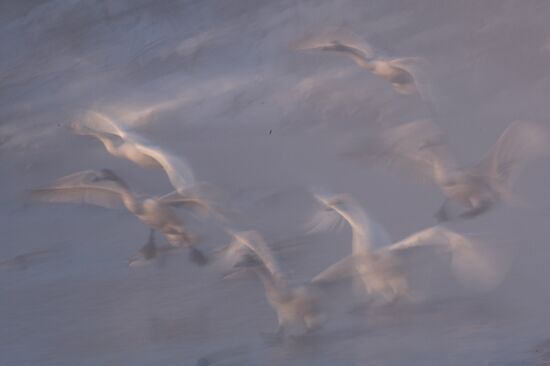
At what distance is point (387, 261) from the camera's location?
2.33m

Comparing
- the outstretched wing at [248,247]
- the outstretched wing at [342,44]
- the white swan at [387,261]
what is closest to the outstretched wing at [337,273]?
the white swan at [387,261]

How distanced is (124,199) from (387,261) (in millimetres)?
644

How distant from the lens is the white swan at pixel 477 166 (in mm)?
2348

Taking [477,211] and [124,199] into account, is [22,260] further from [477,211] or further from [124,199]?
[477,211]

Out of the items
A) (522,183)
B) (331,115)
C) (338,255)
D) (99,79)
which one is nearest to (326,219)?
(338,255)

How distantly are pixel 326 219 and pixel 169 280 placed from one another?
15.2 inches

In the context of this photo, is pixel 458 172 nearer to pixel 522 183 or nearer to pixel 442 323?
pixel 522 183

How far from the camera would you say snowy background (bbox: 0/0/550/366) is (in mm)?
2277

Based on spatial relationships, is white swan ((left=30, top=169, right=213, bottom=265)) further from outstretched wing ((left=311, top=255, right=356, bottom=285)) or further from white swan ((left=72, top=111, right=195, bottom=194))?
Answer: outstretched wing ((left=311, top=255, right=356, bottom=285))

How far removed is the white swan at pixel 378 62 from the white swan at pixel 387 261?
1.05 ft

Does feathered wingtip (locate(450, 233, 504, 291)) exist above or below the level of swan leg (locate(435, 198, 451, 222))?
below

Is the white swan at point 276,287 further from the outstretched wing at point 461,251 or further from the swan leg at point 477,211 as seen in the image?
the swan leg at point 477,211

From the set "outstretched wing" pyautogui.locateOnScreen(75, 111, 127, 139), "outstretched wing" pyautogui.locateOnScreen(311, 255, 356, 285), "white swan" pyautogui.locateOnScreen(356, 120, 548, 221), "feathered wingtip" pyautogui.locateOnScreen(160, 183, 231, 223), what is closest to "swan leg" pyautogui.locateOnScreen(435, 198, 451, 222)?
"white swan" pyautogui.locateOnScreen(356, 120, 548, 221)

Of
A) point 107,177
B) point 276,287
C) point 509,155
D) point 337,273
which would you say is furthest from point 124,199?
point 509,155
